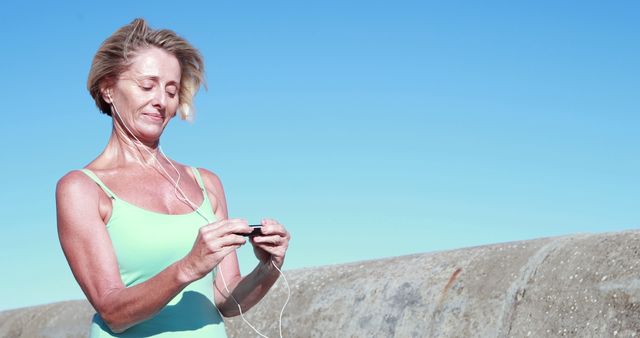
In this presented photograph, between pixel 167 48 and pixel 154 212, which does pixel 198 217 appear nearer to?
pixel 154 212

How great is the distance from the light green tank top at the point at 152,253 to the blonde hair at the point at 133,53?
287mm

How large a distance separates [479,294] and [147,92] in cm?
145

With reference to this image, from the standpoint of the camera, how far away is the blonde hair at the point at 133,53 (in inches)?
99.0

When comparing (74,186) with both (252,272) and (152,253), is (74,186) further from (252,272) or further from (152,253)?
(252,272)

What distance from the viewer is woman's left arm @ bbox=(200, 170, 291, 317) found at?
2369 millimetres

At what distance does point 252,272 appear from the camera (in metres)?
2.60

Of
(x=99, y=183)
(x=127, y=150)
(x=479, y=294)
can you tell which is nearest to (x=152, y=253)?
(x=99, y=183)

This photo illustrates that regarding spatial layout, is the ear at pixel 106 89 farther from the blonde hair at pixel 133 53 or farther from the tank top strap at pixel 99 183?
the tank top strap at pixel 99 183

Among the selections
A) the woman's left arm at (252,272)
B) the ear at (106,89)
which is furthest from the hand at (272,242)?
the ear at (106,89)

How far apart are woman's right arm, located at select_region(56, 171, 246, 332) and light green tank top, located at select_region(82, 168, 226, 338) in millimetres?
51

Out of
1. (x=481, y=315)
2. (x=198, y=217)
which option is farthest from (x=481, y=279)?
(x=198, y=217)

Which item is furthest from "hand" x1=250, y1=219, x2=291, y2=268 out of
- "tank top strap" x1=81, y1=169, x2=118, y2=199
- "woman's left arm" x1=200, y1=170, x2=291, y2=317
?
"tank top strap" x1=81, y1=169, x2=118, y2=199

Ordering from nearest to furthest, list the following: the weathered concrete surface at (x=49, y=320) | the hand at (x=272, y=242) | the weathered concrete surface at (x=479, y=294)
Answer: the hand at (x=272, y=242) → the weathered concrete surface at (x=479, y=294) → the weathered concrete surface at (x=49, y=320)

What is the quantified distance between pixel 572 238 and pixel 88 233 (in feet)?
5.60
